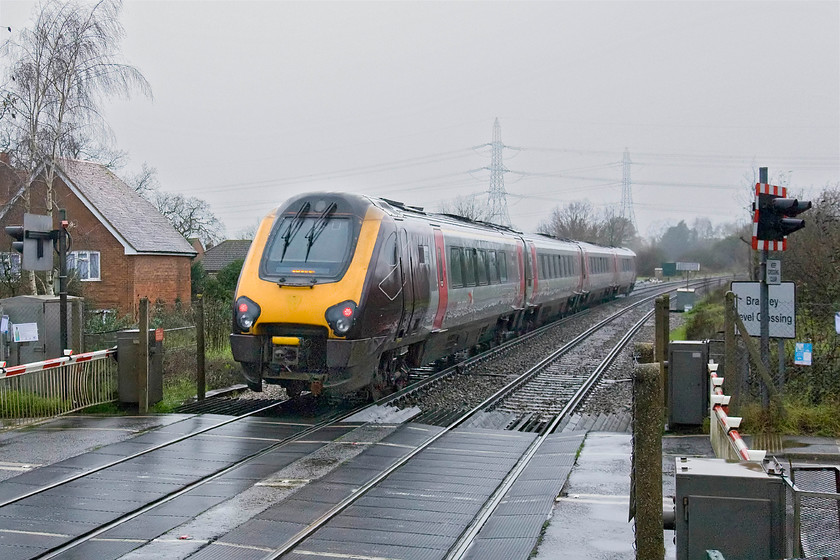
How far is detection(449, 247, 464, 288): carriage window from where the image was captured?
15227 millimetres

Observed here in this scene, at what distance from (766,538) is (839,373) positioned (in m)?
7.64

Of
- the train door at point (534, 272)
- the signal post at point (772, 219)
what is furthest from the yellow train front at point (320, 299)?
the train door at point (534, 272)

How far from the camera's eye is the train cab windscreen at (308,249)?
11.4m

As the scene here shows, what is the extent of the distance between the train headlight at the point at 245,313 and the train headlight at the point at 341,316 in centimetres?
99

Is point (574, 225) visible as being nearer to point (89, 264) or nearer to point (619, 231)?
point (619, 231)

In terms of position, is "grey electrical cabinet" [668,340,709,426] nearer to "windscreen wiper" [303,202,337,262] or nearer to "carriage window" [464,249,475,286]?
"windscreen wiper" [303,202,337,262]

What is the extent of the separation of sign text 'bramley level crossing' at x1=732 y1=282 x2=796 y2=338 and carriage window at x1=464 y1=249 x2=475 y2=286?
244 inches

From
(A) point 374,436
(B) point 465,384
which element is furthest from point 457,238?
(A) point 374,436

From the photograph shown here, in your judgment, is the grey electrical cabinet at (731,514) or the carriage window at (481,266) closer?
the grey electrical cabinet at (731,514)

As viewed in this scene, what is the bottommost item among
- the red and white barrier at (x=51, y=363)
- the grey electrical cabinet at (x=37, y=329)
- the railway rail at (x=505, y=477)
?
the railway rail at (x=505, y=477)

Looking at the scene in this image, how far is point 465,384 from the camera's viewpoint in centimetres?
1469

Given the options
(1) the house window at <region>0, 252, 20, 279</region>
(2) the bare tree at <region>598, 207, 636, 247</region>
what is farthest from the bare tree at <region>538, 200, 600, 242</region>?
(1) the house window at <region>0, 252, 20, 279</region>

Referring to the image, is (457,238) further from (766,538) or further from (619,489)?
(766,538)

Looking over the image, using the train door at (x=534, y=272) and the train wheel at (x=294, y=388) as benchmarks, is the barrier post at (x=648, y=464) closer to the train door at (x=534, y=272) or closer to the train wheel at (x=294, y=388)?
the train wheel at (x=294, y=388)
